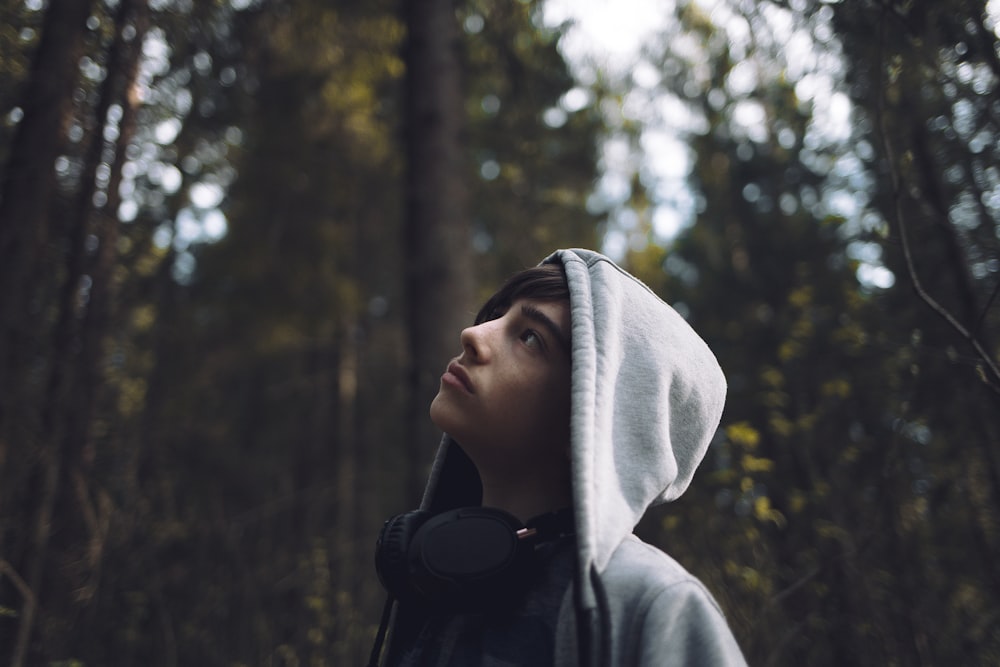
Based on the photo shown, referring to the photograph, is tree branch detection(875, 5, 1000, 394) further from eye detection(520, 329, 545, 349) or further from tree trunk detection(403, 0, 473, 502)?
tree trunk detection(403, 0, 473, 502)

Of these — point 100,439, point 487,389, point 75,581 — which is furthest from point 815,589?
point 100,439

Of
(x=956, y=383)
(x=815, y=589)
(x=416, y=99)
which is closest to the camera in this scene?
(x=815, y=589)

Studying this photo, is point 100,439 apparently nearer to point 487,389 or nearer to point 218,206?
point 487,389

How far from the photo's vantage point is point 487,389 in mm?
1646

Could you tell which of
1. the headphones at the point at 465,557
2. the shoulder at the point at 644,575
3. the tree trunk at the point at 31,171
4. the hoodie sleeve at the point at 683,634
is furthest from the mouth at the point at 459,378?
the tree trunk at the point at 31,171

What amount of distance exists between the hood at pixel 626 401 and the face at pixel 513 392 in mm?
127

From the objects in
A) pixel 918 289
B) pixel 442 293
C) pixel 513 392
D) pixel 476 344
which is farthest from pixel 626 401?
pixel 442 293

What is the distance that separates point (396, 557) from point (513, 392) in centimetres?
44

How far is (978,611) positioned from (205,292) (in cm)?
933

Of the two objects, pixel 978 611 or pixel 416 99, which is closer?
pixel 978 611

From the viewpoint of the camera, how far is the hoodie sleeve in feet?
4.11

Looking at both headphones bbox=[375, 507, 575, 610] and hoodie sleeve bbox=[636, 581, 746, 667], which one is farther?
headphones bbox=[375, 507, 575, 610]

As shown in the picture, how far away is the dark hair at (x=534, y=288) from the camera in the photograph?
1.78 meters

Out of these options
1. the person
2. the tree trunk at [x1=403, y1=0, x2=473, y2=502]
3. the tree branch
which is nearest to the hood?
the person
